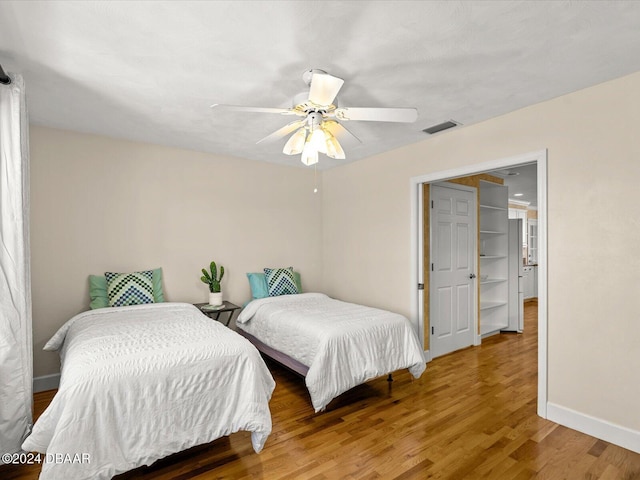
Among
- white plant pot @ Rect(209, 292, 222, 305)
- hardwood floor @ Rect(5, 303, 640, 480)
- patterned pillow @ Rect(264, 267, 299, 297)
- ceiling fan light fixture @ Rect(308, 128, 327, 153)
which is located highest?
ceiling fan light fixture @ Rect(308, 128, 327, 153)

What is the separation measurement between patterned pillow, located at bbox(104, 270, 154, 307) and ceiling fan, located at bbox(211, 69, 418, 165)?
212 centimetres

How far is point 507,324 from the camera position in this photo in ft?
16.8

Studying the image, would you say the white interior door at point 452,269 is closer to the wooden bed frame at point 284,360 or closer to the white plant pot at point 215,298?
the wooden bed frame at point 284,360

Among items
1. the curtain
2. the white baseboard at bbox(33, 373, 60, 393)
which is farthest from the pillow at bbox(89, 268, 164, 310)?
the curtain

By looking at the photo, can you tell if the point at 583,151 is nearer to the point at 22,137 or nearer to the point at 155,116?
the point at 155,116

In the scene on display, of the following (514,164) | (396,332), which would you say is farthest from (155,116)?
(514,164)

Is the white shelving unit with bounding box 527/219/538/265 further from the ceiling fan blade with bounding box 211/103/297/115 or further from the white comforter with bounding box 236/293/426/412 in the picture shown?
the ceiling fan blade with bounding box 211/103/297/115

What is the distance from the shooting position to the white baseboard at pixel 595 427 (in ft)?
7.25

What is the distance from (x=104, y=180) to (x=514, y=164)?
12.6ft

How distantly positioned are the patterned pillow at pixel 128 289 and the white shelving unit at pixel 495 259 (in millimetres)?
4472

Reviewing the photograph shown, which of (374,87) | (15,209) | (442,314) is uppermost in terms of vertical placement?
(374,87)

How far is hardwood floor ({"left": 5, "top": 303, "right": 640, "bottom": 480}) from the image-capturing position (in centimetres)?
203

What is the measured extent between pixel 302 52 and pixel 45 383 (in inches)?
142

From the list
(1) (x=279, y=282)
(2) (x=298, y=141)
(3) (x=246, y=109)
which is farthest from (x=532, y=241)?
(3) (x=246, y=109)
